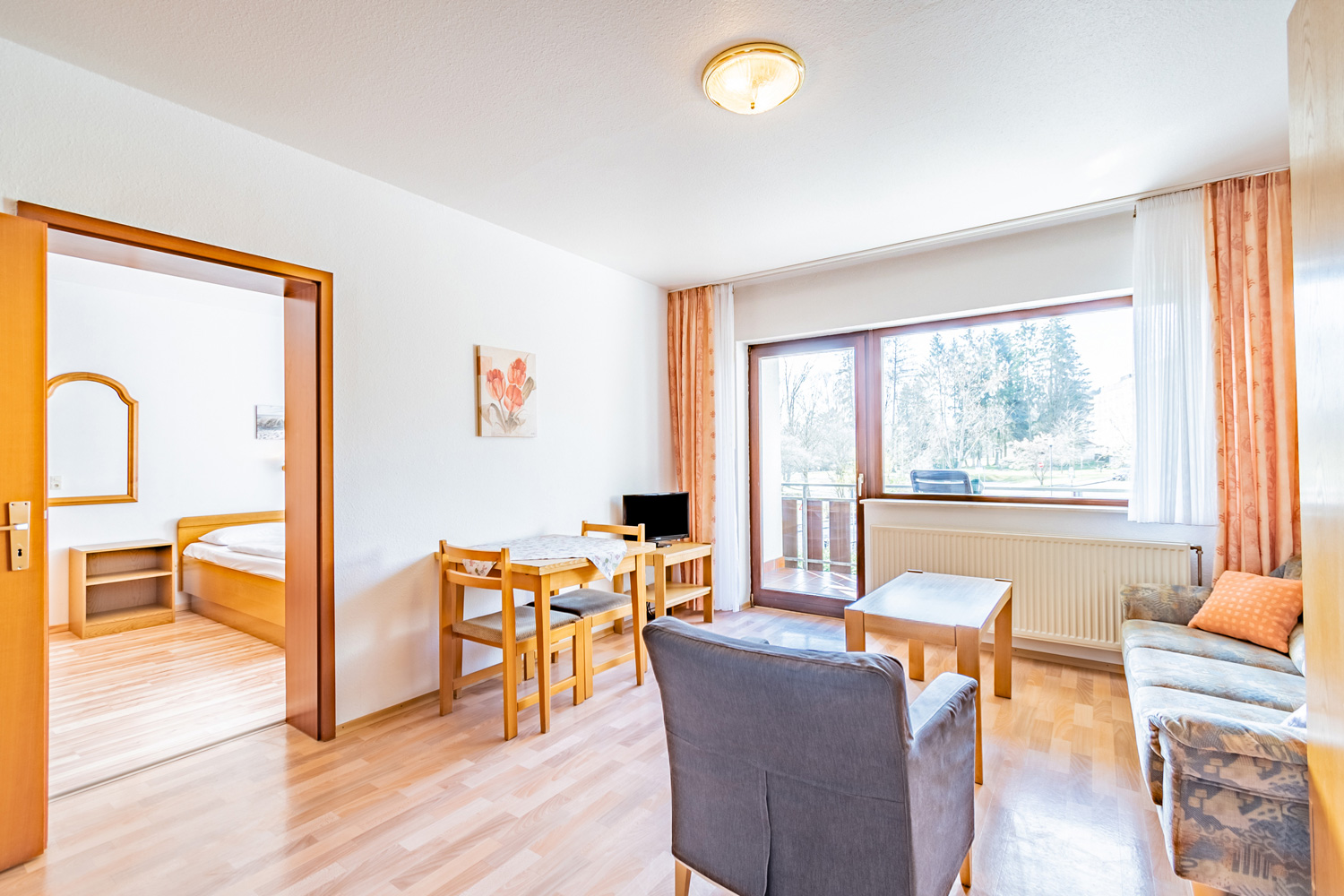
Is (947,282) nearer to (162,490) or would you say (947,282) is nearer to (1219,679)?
(1219,679)

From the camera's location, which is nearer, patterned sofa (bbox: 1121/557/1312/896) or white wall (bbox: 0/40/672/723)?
patterned sofa (bbox: 1121/557/1312/896)

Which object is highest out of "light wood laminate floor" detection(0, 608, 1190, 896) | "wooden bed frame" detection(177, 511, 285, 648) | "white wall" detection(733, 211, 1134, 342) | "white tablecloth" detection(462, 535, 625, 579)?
"white wall" detection(733, 211, 1134, 342)

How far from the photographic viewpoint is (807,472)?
193 inches

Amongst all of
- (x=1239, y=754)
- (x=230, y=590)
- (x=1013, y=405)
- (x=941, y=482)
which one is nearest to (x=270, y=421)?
(x=230, y=590)

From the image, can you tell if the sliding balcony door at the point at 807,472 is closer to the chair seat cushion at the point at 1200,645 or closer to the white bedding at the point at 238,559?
the chair seat cushion at the point at 1200,645

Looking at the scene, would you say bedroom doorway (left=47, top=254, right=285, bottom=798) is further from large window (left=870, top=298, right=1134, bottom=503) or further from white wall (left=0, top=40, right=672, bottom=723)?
large window (left=870, top=298, right=1134, bottom=503)

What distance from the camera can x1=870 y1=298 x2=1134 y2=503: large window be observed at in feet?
12.1

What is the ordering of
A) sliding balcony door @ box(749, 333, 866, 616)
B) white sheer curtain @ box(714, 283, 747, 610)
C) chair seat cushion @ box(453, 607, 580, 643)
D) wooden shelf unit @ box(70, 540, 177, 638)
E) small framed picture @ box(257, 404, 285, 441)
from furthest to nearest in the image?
small framed picture @ box(257, 404, 285, 441), white sheer curtain @ box(714, 283, 747, 610), sliding balcony door @ box(749, 333, 866, 616), wooden shelf unit @ box(70, 540, 177, 638), chair seat cushion @ box(453, 607, 580, 643)

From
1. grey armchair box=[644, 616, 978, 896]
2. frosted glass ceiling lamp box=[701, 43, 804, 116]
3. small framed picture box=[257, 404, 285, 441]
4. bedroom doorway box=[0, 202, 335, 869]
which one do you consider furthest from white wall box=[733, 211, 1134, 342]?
small framed picture box=[257, 404, 285, 441]

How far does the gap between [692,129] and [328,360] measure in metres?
1.92

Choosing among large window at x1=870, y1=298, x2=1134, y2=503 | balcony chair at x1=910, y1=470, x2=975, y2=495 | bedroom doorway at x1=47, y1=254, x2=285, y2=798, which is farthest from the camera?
balcony chair at x1=910, y1=470, x2=975, y2=495

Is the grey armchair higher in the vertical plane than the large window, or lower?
lower

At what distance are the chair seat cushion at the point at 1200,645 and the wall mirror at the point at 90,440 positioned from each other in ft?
22.0

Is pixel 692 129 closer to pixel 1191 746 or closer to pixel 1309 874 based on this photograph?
pixel 1191 746
